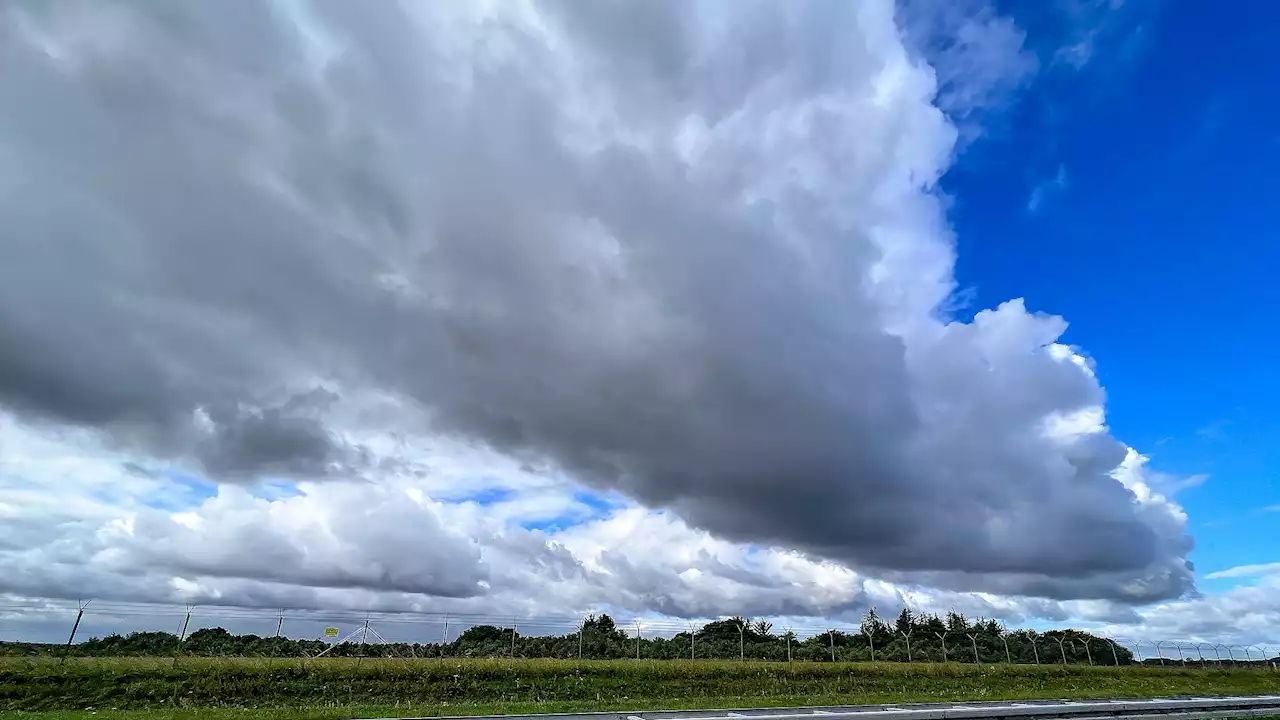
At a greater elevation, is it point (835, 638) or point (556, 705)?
point (835, 638)

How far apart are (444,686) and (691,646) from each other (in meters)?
32.2

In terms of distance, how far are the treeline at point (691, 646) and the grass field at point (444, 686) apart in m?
7.59

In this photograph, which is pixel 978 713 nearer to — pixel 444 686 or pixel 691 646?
pixel 444 686

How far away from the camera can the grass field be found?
1229 inches

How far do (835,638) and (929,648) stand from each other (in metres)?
11.7

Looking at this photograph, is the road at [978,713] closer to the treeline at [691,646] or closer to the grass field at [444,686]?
the grass field at [444,686]

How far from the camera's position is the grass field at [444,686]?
31219mm

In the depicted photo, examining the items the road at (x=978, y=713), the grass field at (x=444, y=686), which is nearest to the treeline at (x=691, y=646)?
the grass field at (x=444, y=686)

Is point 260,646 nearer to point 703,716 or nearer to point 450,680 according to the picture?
point 450,680

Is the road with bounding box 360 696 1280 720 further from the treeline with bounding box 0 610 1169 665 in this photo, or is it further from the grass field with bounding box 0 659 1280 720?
the treeline with bounding box 0 610 1169 665

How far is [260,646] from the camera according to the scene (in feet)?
181

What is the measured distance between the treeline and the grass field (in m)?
7.59

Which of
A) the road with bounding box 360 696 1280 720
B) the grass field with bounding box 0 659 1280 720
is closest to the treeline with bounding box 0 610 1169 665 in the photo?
the grass field with bounding box 0 659 1280 720

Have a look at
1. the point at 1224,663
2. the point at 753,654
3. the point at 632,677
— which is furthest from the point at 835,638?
the point at 632,677
